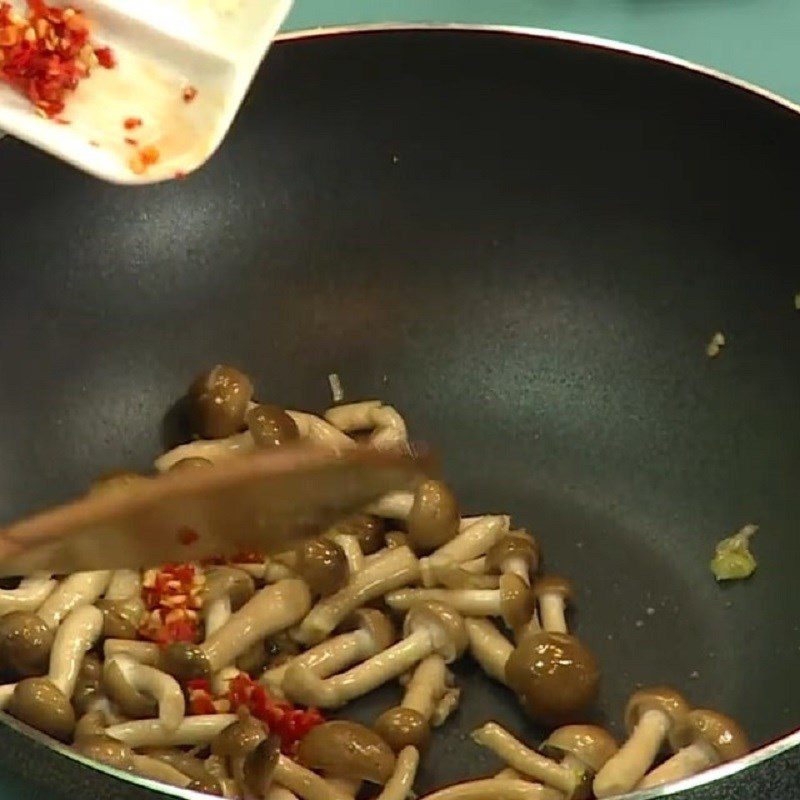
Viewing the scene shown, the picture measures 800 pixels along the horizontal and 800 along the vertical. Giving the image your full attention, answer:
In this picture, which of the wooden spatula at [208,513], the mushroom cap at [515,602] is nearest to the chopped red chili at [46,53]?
the wooden spatula at [208,513]

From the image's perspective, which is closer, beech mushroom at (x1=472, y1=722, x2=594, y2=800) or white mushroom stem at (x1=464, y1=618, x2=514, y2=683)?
beech mushroom at (x1=472, y1=722, x2=594, y2=800)

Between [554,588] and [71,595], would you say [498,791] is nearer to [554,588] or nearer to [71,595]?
[554,588]

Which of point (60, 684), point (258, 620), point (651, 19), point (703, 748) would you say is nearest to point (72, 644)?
point (60, 684)

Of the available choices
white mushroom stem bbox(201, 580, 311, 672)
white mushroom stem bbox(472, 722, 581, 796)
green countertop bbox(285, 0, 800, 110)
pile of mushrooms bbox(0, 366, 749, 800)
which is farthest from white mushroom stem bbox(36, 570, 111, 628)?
green countertop bbox(285, 0, 800, 110)

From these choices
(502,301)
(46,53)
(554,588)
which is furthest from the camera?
(502,301)

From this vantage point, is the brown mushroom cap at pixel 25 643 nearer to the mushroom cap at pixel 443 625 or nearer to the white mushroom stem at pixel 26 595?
the white mushroom stem at pixel 26 595

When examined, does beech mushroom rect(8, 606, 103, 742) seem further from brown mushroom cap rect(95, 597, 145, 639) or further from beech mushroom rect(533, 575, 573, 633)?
beech mushroom rect(533, 575, 573, 633)
